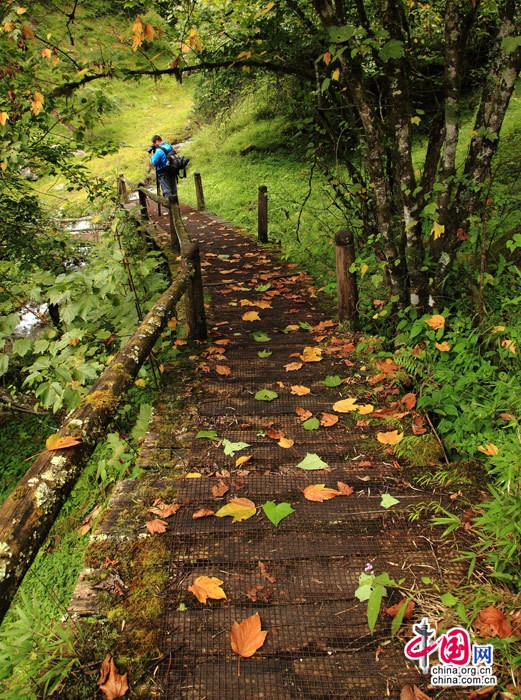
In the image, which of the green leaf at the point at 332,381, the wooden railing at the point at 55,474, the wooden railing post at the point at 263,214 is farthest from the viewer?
the wooden railing post at the point at 263,214

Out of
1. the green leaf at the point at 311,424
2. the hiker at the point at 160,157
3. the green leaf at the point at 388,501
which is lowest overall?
the green leaf at the point at 311,424

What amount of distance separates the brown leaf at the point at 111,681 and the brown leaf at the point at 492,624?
1522 mm

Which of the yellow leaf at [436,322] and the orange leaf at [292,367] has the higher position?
the yellow leaf at [436,322]

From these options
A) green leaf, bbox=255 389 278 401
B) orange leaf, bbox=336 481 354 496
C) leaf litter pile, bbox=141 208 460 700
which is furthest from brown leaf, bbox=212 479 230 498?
green leaf, bbox=255 389 278 401

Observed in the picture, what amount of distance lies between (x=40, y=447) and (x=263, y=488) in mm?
4306

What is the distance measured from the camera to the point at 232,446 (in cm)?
333

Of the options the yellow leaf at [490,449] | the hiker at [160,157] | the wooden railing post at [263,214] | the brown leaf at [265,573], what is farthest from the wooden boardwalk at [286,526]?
the hiker at [160,157]

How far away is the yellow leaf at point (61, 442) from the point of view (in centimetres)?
211

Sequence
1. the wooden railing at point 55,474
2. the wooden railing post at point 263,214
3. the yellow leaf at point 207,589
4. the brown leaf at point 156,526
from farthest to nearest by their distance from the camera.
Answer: the wooden railing post at point 263,214 < the brown leaf at point 156,526 < the yellow leaf at point 207,589 < the wooden railing at point 55,474

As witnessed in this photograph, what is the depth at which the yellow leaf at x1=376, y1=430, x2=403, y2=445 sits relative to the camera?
3.29 m

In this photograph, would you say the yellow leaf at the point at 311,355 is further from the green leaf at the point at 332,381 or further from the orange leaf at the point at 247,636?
the orange leaf at the point at 247,636

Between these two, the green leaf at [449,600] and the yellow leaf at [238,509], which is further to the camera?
the yellow leaf at [238,509]

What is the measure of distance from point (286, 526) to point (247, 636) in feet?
2.24
